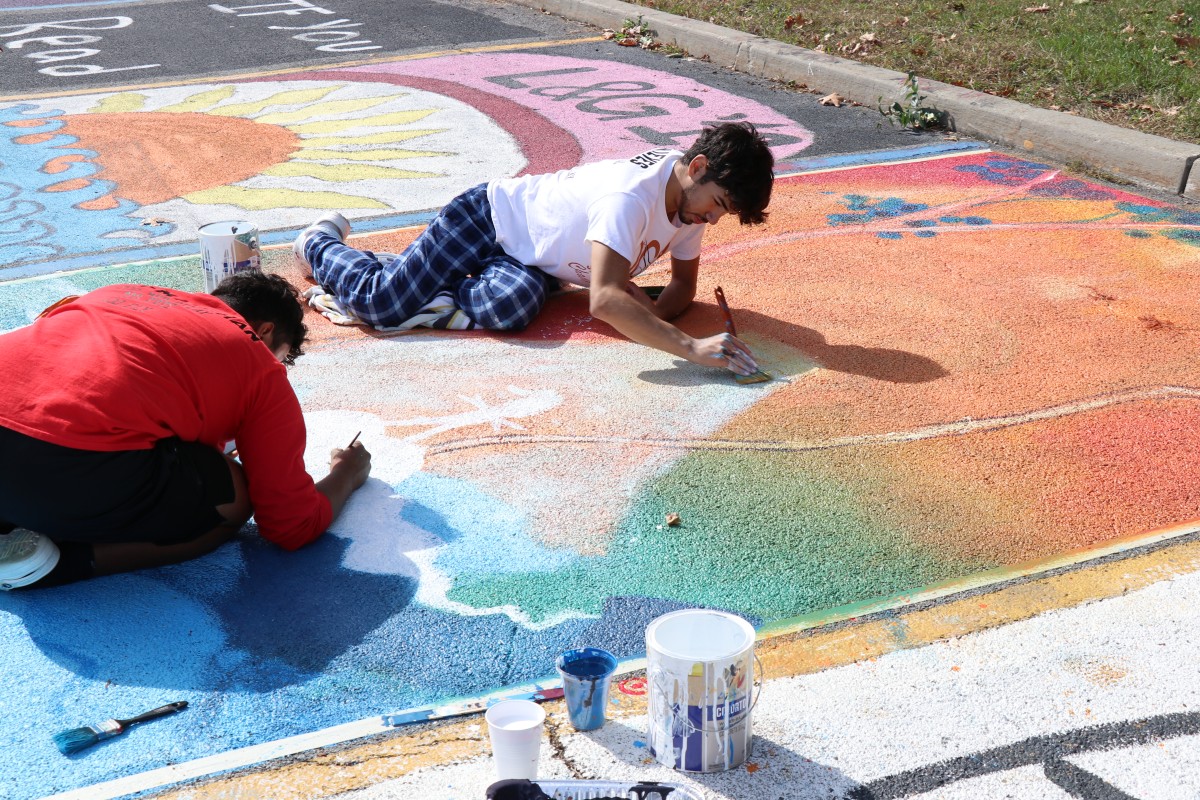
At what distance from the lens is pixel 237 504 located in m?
3.08

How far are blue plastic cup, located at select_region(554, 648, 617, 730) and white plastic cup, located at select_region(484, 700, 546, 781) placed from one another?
6.0 inches

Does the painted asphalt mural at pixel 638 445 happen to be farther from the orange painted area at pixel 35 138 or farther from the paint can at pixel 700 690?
the orange painted area at pixel 35 138

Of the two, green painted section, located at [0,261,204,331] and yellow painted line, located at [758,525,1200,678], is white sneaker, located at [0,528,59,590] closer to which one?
yellow painted line, located at [758,525,1200,678]

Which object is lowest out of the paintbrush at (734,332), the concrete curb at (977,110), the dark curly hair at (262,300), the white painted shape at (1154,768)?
the white painted shape at (1154,768)

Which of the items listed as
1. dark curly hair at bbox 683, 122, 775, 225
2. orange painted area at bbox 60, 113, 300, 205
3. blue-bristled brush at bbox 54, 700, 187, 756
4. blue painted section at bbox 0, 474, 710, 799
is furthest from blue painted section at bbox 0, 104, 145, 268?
blue-bristled brush at bbox 54, 700, 187, 756

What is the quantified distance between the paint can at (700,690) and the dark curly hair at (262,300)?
58.2 inches

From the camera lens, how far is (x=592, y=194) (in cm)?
428

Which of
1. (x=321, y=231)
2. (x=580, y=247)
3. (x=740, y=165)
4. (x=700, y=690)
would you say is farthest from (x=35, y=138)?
(x=700, y=690)

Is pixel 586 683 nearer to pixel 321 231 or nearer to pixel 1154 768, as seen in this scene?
pixel 1154 768

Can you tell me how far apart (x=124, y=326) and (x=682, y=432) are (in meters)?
1.70

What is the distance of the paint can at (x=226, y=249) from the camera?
4.51m

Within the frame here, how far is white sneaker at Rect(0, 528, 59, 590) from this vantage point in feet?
9.41

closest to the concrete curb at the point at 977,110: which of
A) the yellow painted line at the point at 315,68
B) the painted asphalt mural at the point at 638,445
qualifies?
the painted asphalt mural at the point at 638,445

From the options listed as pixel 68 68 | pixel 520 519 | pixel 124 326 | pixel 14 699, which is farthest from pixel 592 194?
pixel 68 68
